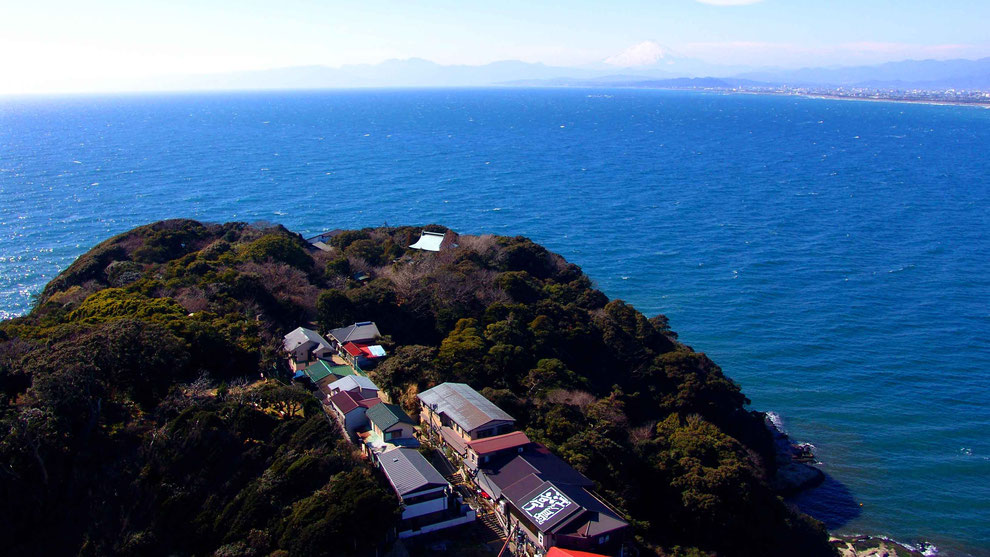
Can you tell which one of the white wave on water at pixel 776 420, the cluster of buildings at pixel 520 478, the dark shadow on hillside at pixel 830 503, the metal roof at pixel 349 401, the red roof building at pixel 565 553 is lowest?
the dark shadow on hillside at pixel 830 503

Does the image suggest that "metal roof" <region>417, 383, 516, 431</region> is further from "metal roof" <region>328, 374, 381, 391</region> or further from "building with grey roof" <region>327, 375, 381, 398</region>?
"metal roof" <region>328, 374, 381, 391</region>

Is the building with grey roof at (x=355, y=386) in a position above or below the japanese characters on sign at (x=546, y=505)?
above

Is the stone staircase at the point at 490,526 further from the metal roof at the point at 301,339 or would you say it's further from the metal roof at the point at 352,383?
the metal roof at the point at 301,339

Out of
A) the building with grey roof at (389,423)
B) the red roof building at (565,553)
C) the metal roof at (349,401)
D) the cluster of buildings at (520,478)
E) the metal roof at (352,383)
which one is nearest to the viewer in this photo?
the red roof building at (565,553)

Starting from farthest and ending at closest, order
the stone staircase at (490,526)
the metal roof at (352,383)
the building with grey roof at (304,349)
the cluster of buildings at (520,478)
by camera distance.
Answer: the building with grey roof at (304,349) < the metal roof at (352,383) < the stone staircase at (490,526) < the cluster of buildings at (520,478)

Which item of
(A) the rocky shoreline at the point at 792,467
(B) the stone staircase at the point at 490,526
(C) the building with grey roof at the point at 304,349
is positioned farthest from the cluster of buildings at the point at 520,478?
(A) the rocky shoreline at the point at 792,467

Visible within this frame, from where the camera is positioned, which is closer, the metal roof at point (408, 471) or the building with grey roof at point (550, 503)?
the building with grey roof at point (550, 503)
